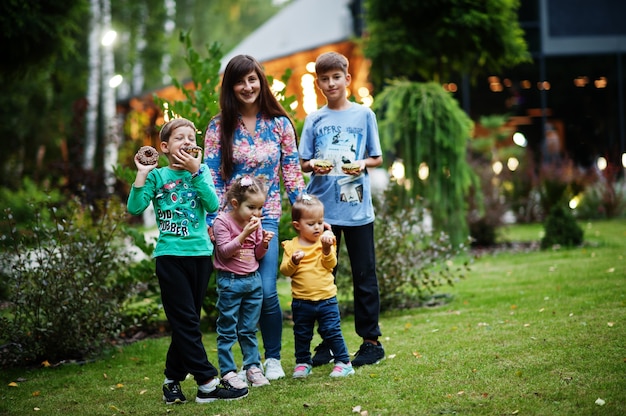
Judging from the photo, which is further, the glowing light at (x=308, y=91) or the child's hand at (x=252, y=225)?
the glowing light at (x=308, y=91)

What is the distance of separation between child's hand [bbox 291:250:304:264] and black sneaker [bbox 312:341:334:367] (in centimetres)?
78

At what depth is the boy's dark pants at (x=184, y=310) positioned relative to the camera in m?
4.40

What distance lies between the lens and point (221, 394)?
4.45m

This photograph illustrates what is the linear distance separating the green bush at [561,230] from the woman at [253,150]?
6.76 meters

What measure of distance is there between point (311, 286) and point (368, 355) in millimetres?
654

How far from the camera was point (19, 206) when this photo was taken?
14461 millimetres

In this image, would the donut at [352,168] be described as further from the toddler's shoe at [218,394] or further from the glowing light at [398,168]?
the glowing light at [398,168]

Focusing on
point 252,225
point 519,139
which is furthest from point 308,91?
point 252,225

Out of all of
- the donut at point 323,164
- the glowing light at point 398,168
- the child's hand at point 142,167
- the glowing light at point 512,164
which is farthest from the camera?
the glowing light at point 512,164

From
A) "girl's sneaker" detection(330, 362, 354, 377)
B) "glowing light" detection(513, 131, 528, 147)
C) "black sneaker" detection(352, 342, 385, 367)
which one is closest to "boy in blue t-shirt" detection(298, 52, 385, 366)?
"black sneaker" detection(352, 342, 385, 367)

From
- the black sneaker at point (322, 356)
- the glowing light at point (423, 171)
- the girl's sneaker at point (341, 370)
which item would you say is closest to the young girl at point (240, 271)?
the girl's sneaker at point (341, 370)

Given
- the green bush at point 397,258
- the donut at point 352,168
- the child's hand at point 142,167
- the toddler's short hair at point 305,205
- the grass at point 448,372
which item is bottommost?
the grass at point 448,372

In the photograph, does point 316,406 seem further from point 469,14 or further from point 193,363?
point 469,14

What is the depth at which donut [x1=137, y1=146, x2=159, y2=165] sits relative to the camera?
174 inches
